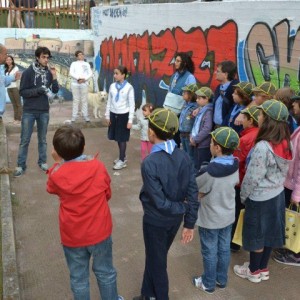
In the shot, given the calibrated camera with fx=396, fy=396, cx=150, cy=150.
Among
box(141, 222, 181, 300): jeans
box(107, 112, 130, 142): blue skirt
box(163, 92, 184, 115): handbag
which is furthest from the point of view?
box(107, 112, 130, 142): blue skirt

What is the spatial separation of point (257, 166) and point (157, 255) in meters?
1.13

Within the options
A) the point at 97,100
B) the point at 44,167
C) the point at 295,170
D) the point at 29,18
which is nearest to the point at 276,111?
the point at 295,170

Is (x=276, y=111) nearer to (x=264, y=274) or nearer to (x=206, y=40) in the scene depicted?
(x=264, y=274)

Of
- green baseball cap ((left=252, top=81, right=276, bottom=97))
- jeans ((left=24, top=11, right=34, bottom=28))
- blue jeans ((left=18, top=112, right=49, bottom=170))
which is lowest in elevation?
blue jeans ((left=18, top=112, right=49, bottom=170))

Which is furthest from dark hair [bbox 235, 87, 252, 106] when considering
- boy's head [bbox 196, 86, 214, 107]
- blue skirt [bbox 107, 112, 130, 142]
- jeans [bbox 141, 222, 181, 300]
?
blue skirt [bbox 107, 112, 130, 142]

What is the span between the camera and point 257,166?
337 centimetres

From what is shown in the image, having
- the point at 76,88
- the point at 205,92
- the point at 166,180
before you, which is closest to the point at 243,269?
the point at 166,180

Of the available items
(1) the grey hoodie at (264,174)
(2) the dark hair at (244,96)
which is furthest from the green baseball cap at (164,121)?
(2) the dark hair at (244,96)

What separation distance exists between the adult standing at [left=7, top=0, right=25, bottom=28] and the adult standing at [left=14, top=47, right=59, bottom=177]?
7001 mm

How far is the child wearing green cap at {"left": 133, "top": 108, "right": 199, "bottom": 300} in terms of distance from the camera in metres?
2.87

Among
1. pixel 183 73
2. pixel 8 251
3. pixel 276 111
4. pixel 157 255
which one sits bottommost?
pixel 8 251

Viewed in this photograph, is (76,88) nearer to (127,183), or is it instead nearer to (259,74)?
(127,183)

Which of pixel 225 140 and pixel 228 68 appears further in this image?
pixel 228 68

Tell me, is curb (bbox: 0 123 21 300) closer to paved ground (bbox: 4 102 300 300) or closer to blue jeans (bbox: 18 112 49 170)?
paved ground (bbox: 4 102 300 300)
